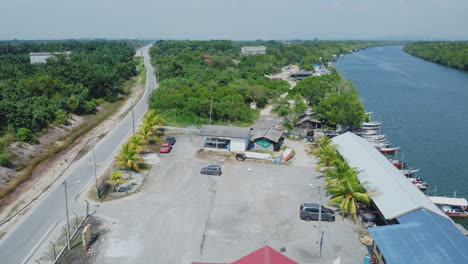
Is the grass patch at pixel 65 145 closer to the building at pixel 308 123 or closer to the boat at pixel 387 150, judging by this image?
the building at pixel 308 123

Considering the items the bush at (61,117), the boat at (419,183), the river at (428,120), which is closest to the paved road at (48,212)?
the bush at (61,117)

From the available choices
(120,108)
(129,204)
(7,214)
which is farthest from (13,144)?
(120,108)

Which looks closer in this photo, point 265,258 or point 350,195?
point 265,258

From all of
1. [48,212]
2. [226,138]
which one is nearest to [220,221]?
[48,212]

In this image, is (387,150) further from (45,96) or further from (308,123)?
(45,96)

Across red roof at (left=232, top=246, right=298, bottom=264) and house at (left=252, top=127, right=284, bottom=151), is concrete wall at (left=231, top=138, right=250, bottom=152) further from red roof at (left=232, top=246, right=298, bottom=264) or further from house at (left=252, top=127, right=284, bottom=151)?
red roof at (left=232, top=246, right=298, bottom=264)

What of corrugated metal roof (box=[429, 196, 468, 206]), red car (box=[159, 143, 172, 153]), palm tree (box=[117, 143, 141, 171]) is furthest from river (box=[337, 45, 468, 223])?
palm tree (box=[117, 143, 141, 171])
